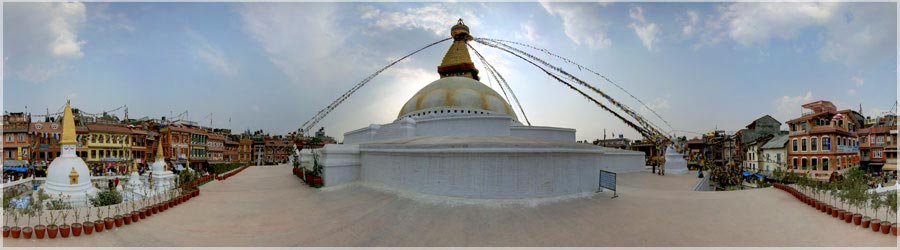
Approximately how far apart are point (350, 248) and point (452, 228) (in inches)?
91.6

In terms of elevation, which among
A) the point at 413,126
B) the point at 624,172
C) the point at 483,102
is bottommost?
the point at 624,172

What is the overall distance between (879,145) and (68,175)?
161ft

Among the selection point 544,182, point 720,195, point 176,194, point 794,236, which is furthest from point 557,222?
point 176,194

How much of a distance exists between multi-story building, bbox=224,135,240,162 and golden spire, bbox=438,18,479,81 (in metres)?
38.8

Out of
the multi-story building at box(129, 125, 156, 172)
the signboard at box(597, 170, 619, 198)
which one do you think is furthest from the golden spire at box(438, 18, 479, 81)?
the multi-story building at box(129, 125, 156, 172)

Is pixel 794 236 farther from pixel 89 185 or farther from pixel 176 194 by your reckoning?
pixel 89 185

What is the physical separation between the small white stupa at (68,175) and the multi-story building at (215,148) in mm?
35409

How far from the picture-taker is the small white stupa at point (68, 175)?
11.5 meters

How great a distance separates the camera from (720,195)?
1140 cm

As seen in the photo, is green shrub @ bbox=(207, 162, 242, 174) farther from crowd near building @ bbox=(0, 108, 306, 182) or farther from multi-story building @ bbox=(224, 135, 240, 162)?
multi-story building @ bbox=(224, 135, 240, 162)

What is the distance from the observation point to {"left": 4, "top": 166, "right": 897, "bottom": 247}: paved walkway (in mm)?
6996

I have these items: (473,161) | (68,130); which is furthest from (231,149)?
(473,161)

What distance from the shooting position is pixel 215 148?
46438 mm

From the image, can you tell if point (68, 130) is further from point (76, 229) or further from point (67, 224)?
point (76, 229)
